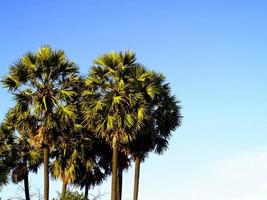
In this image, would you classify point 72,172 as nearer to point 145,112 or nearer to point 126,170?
point 126,170

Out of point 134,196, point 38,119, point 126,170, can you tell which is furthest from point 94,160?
point 38,119

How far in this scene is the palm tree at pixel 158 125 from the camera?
129 feet

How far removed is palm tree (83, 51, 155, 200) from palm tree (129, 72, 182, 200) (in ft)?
8.07

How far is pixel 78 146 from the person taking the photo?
39188 mm

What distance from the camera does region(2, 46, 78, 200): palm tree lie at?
113ft

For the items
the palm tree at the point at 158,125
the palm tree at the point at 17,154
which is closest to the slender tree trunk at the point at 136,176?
the palm tree at the point at 158,125

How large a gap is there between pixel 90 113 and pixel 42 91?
3.38 meters

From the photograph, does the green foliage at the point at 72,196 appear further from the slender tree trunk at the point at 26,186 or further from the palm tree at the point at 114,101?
the slender tree trunk at the point at 26,186

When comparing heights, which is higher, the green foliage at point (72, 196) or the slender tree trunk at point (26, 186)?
the slender tree trunk at point (26, 186)

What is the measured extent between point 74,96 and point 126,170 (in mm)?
8683

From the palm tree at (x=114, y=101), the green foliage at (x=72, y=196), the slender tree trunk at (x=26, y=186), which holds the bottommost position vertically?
the green foliage at (x=72, y=196)

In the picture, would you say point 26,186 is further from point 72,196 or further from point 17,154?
point 72,196

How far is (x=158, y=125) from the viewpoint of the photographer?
41188 millimetres

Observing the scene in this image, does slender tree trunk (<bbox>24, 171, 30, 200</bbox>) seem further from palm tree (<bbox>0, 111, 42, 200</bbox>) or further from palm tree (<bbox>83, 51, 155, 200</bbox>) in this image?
palm tree (<bbox>83, 51, 155, 200</bbox>)
